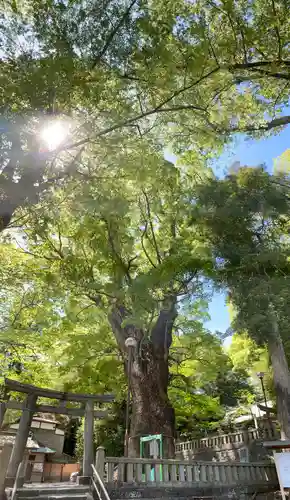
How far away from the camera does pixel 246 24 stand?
6.02m

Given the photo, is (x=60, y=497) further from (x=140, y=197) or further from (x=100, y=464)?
(x=140, y=197)

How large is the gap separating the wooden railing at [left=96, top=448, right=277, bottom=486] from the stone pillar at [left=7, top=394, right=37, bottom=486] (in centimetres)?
271

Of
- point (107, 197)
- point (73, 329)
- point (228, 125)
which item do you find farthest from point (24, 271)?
point (228, 125)

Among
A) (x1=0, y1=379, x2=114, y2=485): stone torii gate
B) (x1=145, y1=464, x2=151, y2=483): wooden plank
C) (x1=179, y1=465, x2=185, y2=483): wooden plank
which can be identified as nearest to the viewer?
(x1=145, y1=464, x2=151, y2=483): wooden plank

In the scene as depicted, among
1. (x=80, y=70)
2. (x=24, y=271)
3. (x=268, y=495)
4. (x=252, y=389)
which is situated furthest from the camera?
(x=252, y=389)

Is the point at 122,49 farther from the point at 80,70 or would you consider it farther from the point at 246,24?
the point at 246,24

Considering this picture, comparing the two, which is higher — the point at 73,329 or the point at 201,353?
the point at 73,329

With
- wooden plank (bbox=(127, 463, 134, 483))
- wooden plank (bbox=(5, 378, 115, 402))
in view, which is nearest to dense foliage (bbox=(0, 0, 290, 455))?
wooden plank (bbox=(5, 378, 115, 402))

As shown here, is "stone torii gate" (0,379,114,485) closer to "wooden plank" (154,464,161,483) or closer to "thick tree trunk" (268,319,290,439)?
"wooden plank" (154,464,161,483)

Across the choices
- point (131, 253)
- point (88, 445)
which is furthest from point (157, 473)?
point (131, 253)

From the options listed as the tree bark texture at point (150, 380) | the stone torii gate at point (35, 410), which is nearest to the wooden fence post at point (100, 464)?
the tree bark texture at point (150, 380)

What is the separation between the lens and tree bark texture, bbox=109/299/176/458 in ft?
24.6

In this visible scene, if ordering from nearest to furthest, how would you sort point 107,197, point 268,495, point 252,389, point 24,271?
point 268,495
point 107,197
point 24,271
point 252,389

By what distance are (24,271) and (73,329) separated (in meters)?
2.56
